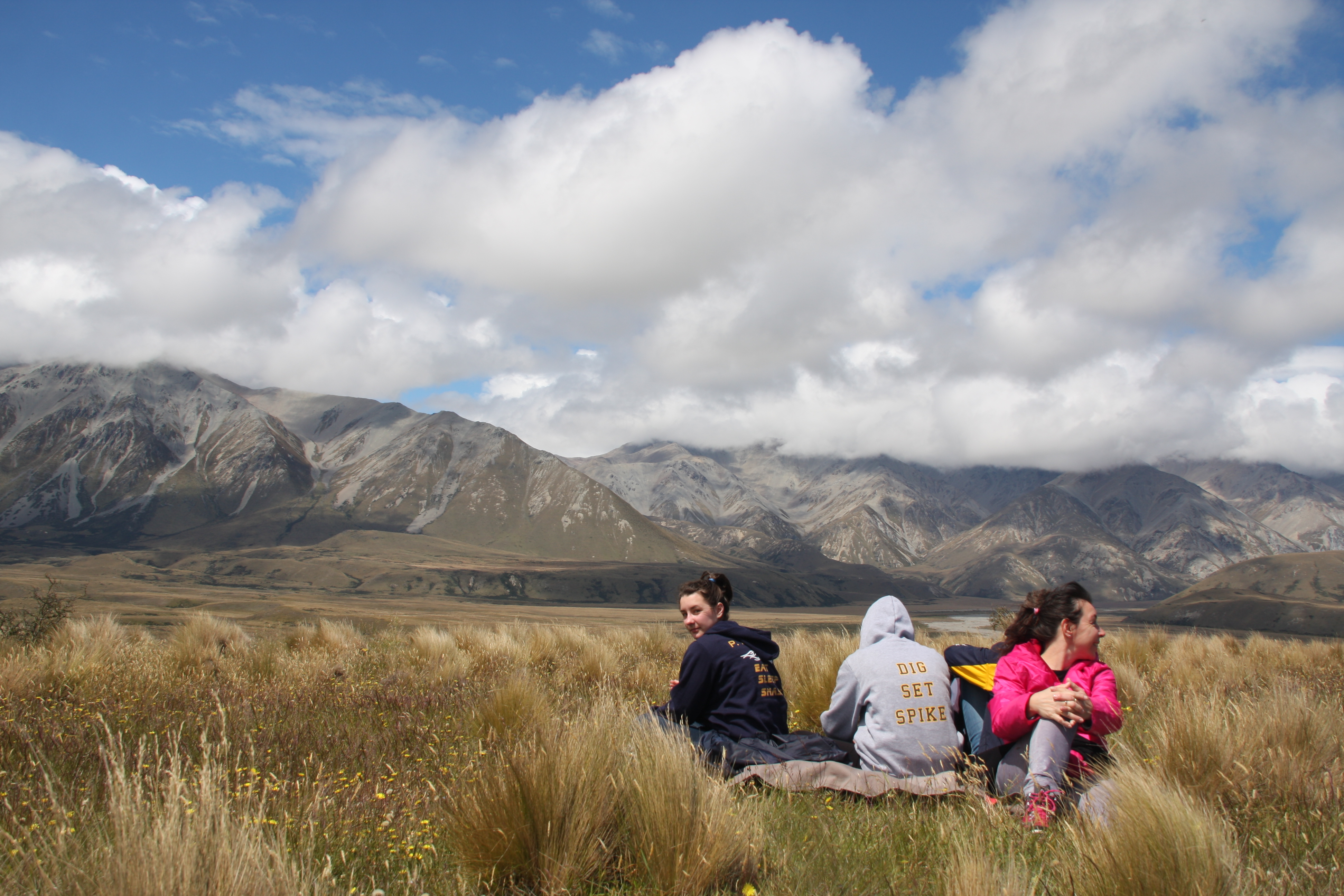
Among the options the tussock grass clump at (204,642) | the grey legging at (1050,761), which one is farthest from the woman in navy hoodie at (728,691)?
the tussock grass clump at (204,642)

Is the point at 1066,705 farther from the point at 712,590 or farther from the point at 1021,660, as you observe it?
the point at 712,590

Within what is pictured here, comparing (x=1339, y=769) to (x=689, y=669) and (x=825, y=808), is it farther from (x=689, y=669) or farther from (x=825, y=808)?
(x=689, y=669)

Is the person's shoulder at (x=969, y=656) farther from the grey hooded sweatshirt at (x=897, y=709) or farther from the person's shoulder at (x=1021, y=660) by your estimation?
the person's shoulder at (x=1021, y=660)

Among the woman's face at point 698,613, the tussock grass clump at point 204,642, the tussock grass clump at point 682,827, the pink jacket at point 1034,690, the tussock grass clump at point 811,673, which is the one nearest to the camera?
the tussock grass clump at point 682,827

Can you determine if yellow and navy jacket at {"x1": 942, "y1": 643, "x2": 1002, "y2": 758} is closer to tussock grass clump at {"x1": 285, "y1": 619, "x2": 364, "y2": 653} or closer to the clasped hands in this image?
the clasped hands

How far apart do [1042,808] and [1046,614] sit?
122 cm

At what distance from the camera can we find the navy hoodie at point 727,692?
536 centimetres

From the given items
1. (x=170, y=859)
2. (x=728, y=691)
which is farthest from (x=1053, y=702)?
(x=170, y=859)

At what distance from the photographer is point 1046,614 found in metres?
4.79

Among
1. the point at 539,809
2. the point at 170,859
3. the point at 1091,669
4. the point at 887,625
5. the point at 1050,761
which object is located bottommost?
the point at 1050,761

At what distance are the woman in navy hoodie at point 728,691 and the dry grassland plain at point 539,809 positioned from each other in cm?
80

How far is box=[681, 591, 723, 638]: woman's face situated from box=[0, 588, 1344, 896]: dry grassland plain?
0.89m

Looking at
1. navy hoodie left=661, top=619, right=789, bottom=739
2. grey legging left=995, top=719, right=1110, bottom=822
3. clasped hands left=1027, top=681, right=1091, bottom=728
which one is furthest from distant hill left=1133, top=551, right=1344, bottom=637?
clasped hands left=1027, top=681, right=1091, bottom=728

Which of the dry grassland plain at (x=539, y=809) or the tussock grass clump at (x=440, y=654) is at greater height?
the dry grassland plain at (x=539, y=809)
